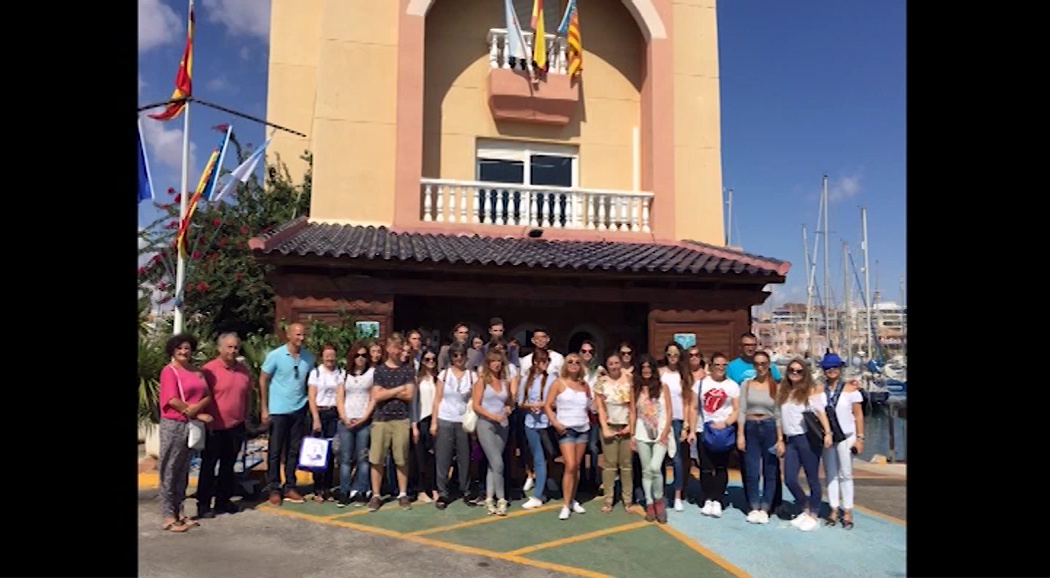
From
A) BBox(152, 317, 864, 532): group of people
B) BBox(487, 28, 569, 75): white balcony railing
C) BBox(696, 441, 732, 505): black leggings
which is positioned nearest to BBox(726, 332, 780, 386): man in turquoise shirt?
BBox(152, 317, 864, 532): group of people

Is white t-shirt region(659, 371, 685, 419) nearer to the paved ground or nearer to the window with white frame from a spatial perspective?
the paved ground

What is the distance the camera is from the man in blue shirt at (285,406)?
6559 mm

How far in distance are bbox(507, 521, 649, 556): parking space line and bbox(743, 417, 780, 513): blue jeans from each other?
3.81ft

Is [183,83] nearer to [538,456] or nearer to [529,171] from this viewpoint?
[529,171]

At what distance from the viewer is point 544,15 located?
1229 centimetres

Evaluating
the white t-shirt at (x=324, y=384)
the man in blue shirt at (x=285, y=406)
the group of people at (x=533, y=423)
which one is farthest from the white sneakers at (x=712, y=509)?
the man in blue shirt at (x=285, y=406)

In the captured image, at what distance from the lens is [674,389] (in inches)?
269

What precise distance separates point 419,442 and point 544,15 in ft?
29.1

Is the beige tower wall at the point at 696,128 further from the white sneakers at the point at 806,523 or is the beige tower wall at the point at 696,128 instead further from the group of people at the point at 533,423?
the white sneakers at the point at 806,523

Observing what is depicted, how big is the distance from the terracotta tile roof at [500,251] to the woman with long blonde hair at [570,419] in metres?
2.74

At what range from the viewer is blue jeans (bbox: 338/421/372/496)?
21.4ft
